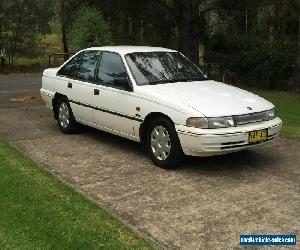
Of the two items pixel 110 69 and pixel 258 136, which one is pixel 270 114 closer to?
pixel 258 136

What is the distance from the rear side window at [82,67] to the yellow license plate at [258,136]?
2859mm

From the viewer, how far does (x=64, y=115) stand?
816cm

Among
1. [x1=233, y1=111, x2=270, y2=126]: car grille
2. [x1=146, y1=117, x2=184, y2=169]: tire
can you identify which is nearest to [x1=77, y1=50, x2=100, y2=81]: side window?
[x1=146, y1=117, x2=184, y2=169]: tire

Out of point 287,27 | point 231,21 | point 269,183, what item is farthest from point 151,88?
point 231,21

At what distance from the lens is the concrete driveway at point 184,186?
14.2 feet

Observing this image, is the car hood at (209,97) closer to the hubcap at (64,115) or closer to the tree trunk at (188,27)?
the hubcap at (64,115)

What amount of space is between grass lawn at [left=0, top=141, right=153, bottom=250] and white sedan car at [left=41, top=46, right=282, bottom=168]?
58.0 inches

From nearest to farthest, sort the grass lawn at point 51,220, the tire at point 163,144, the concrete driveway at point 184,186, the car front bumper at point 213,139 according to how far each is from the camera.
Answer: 1. the grass lawn at point 51,220
2. the concrete driveway at point 184,186
3. the car front bumper at point 213,139
4. the tire at point 163,144

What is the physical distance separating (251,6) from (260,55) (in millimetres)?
2478

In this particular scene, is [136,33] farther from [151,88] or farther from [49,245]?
[49,245]

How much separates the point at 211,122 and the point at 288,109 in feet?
23.7

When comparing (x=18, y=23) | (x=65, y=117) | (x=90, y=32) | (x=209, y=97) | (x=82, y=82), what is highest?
(x=18, y=23)

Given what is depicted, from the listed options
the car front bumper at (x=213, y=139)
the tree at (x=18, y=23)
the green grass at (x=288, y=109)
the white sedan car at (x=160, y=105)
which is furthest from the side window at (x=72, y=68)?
the tree at (x=18, y=23)

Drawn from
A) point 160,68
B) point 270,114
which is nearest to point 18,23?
point 160,68
